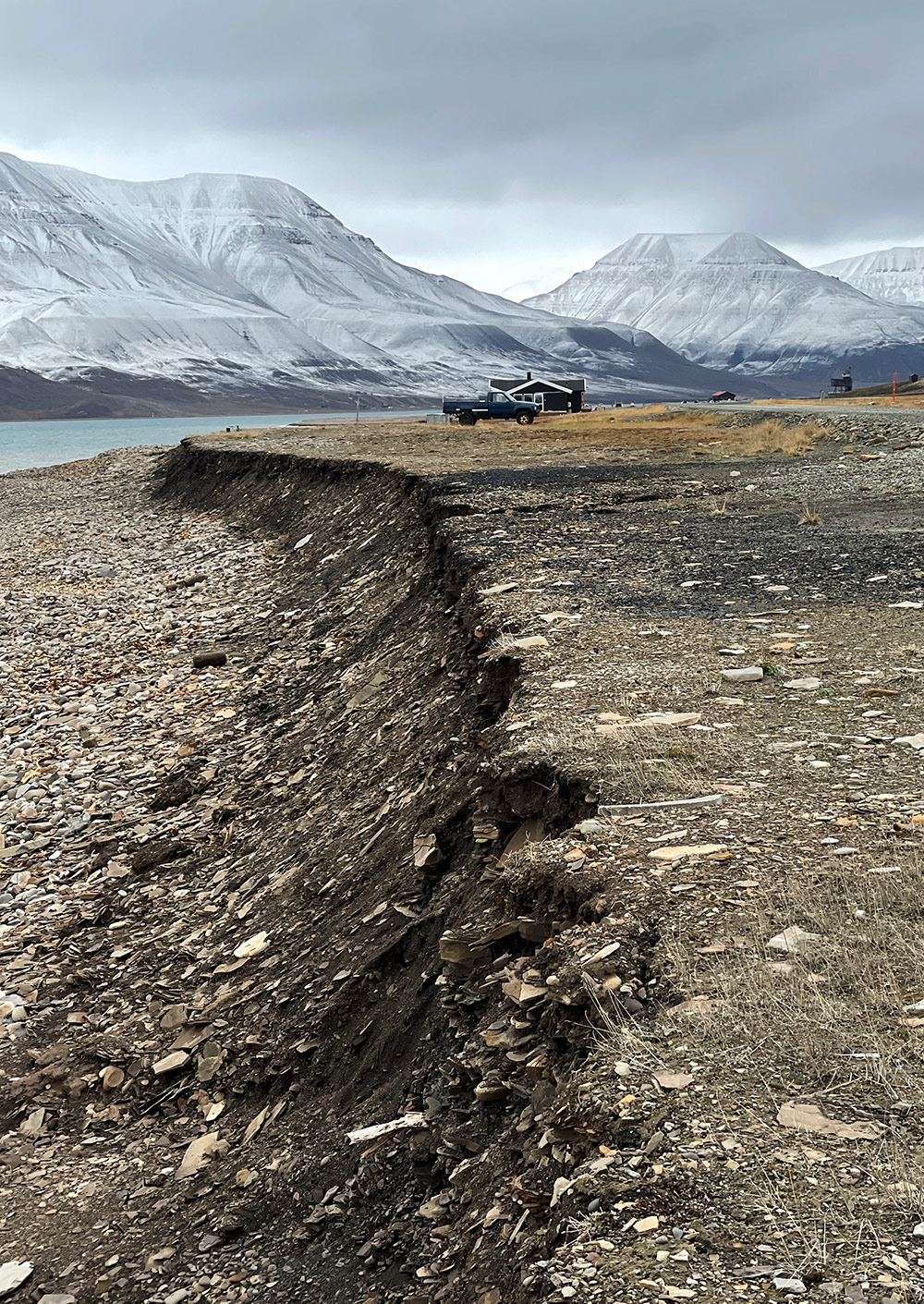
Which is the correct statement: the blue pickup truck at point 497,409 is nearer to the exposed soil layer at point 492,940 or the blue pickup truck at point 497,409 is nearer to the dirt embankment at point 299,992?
the exposed soil layer at point 492,940

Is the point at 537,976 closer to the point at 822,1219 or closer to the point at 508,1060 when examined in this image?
the point at 508,1060

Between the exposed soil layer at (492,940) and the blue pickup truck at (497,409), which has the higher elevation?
the blue pickup truck at (497,409)

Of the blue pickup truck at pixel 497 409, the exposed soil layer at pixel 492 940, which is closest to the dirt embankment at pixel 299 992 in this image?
the exposed soil layer at pixel 492 940

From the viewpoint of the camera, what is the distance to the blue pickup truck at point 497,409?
53000 mm

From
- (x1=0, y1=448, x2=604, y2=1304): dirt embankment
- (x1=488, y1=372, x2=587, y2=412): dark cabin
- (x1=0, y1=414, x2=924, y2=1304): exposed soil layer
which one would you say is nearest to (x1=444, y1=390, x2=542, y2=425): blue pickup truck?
(x1=488, y1=372, x2=587, y2=412): dark cabin

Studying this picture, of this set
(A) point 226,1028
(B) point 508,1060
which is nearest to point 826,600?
(A) point 226,1028

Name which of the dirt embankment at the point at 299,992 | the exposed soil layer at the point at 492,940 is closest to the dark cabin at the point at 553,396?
the exposed soil layer at the point at 492,940

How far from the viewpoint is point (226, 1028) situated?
24.3 ft

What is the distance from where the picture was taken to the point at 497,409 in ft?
178

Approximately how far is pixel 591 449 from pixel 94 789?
60.5 feet

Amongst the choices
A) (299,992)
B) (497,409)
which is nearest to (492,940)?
(299,992)

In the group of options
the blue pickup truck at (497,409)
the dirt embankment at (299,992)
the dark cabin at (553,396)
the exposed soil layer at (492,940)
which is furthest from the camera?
the dark cabin at (553,396)

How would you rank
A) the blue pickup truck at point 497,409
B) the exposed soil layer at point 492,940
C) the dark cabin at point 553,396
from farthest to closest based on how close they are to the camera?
1. the dark cabin at point 553,396
2. the blue pickup truck at point 497,409
3. the exposed soil layer at point 492,940

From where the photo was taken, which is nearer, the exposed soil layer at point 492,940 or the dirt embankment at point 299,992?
the exposed soil layer at point 492,940
